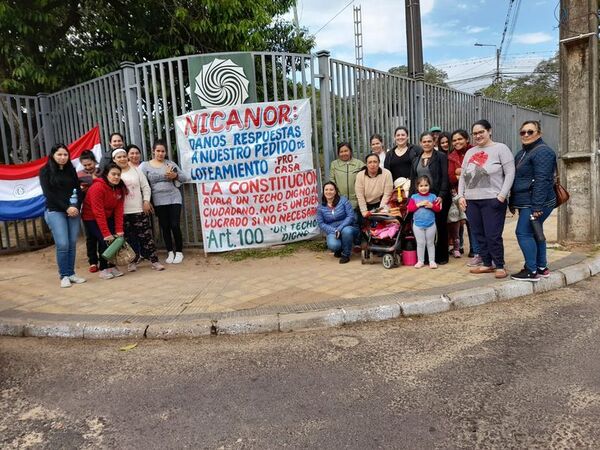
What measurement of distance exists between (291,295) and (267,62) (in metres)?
4.30

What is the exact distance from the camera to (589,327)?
4.17m

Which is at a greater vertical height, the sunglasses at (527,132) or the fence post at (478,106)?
the fence post at (478,106)

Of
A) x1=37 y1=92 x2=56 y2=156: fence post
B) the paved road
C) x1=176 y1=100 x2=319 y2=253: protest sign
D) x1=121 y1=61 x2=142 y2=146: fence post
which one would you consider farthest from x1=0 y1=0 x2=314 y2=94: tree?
the paved road

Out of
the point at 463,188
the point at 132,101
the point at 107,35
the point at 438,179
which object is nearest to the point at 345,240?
the point at 438,179

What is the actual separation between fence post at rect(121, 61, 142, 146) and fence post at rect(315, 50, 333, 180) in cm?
283

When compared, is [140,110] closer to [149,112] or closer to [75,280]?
[149,112]

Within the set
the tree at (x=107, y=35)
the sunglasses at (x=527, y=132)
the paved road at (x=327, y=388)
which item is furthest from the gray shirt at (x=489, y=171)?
the tree at (x=107, y=35)

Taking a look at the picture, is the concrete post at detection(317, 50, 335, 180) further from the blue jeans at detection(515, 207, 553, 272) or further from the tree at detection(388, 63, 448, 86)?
the tree at detection(388, 63, 448, 86)

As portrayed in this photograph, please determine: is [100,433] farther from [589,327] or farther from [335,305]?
[589,327]

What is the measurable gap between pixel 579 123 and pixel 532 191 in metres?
2.71

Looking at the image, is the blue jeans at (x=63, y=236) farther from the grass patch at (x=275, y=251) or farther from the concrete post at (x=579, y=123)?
the concrete post at (x=579, y=123)

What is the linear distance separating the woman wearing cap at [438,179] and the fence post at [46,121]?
21.2ft

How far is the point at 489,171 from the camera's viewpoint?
527cm

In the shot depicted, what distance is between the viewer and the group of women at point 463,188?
5074 millimetres
